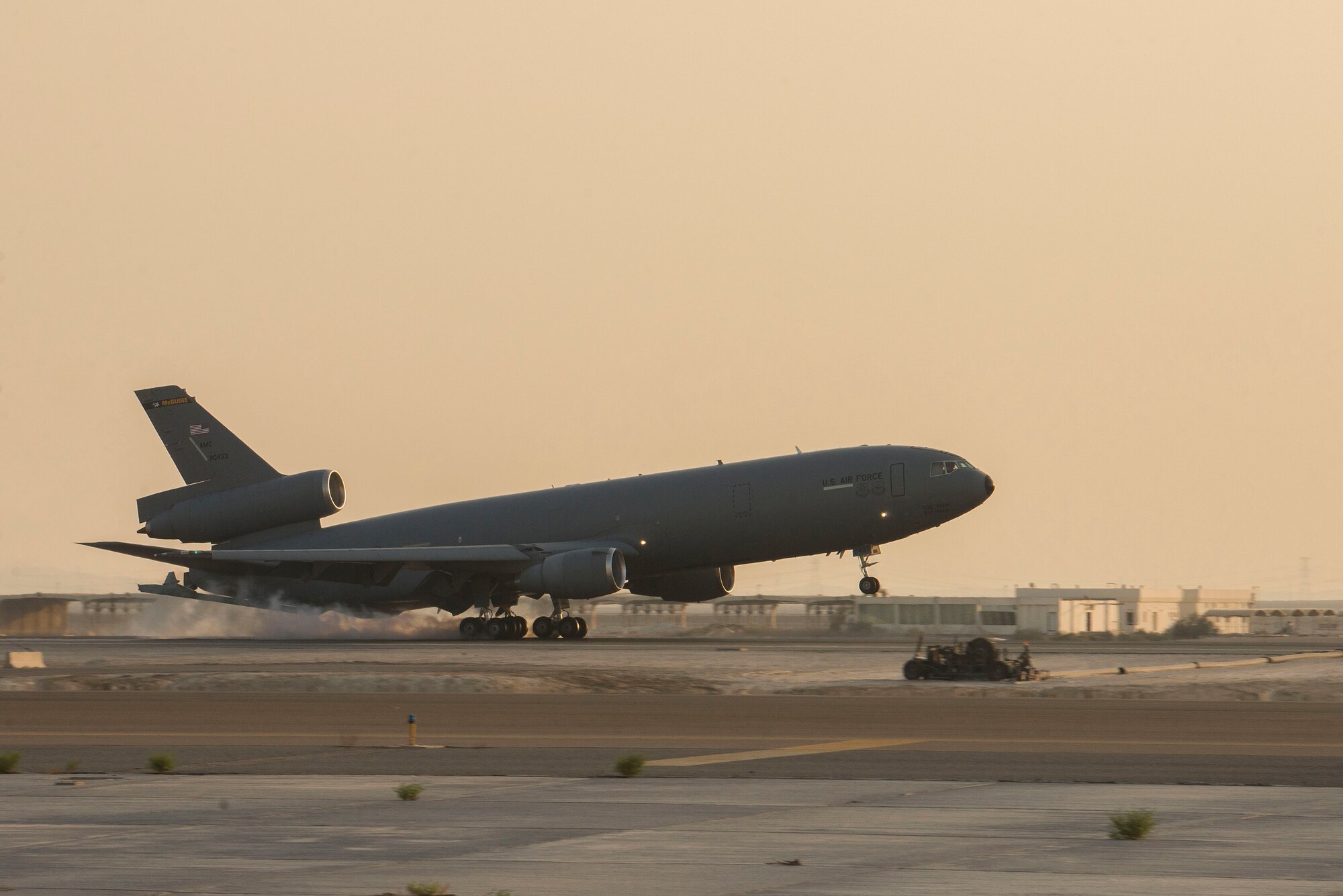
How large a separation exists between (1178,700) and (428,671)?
63.4 feet

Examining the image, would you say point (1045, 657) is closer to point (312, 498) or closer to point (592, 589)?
point (592, 589)

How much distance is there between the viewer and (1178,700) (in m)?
36.3

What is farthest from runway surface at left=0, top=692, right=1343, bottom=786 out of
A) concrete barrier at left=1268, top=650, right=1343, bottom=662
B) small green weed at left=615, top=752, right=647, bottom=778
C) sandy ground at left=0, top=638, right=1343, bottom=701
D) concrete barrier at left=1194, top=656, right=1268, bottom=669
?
concrete barrier at left=1268, top=650, right=1343, bottom=662

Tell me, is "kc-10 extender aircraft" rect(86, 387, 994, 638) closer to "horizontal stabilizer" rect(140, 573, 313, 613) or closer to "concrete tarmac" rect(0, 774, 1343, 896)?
"horizontal stabilizer" rect(140, 573, 313, 613)

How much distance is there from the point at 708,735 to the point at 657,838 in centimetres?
1184

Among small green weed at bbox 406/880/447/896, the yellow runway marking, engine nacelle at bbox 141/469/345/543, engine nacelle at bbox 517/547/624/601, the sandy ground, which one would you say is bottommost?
small green weed at bbox 406/880/447/896

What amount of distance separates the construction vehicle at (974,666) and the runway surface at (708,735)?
646 cm

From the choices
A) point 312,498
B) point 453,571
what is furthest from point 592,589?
point 312,498

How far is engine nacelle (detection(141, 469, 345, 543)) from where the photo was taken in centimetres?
7212

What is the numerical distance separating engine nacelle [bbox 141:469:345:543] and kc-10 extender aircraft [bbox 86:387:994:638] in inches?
2.5

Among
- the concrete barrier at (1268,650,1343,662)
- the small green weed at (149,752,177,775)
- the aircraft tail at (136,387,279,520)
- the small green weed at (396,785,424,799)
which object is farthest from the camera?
the aircraft tail at (136,387,279,520)

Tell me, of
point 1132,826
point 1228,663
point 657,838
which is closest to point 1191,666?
point 1228,663

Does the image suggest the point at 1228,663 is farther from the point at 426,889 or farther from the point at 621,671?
the point at 426,889

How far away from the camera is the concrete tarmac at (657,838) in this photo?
505 inches
